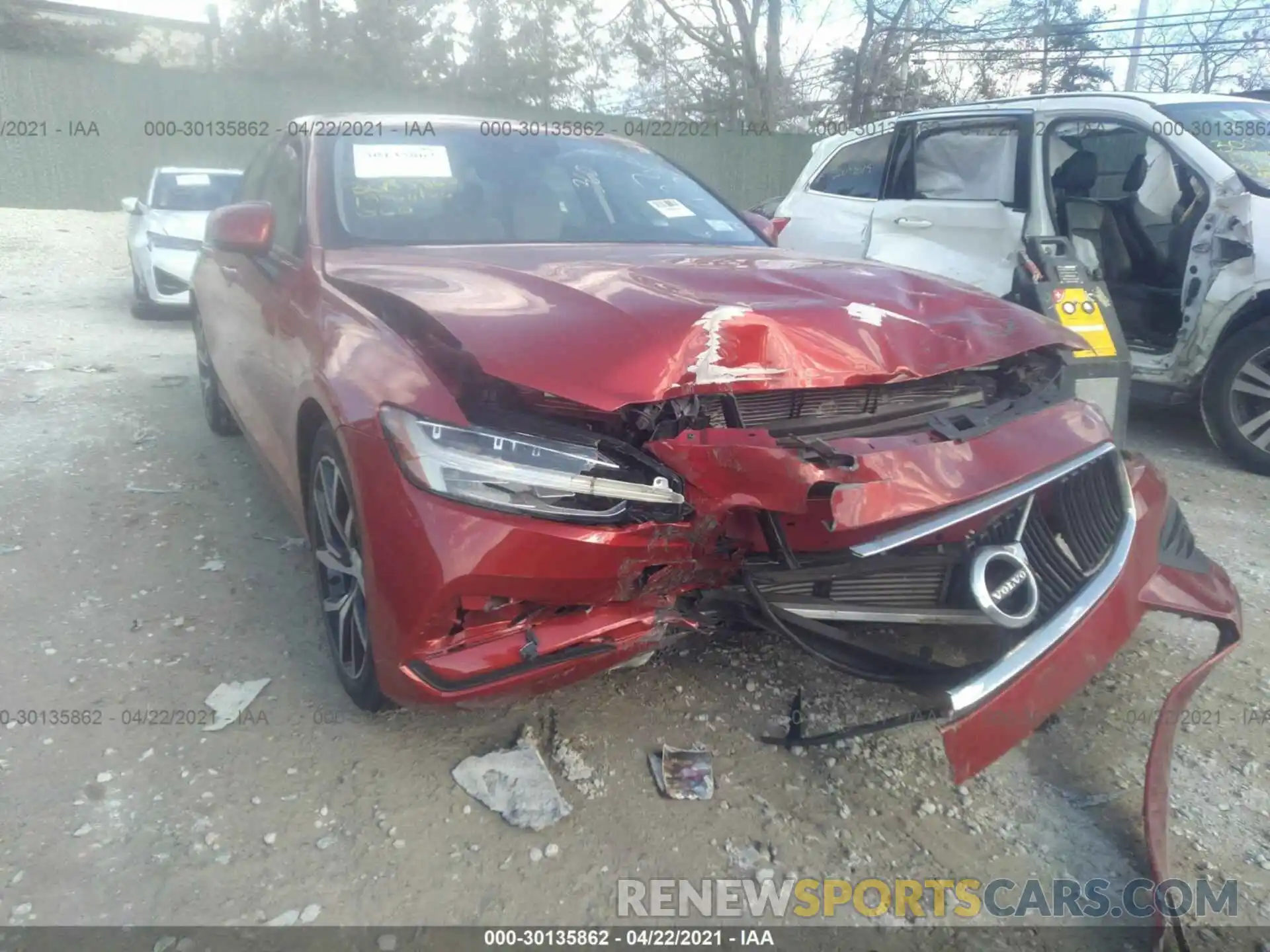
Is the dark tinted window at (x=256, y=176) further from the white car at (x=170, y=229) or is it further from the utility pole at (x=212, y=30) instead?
the utility pole at (x=212, y=30)

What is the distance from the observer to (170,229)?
29.1 ft

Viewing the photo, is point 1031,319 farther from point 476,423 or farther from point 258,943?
point 258,943

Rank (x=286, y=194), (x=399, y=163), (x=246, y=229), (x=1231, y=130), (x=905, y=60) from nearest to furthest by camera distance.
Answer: (x=246, y=229) → (x=399, y=163) → (x=286, y=194) → (x=1231, y=130) → (x=905, y=60)

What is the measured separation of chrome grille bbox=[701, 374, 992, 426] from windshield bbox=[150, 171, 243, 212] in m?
8.50

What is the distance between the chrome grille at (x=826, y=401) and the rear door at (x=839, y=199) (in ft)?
12.6

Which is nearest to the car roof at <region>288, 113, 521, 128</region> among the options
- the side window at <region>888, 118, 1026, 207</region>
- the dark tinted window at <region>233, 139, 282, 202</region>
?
the dark tinted window at <region>233, 139, 282, 202</region>

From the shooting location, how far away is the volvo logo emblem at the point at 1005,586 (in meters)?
2.12

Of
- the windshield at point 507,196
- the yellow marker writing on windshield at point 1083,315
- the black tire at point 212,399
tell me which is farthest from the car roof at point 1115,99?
the black tire at point 212,399

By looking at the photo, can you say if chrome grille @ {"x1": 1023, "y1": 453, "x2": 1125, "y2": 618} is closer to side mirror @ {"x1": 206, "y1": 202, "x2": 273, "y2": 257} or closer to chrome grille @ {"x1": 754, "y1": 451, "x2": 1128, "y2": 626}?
chrome grille @ {"x1": 754, "y1": 451, "x2": 1128, "y2": 626}

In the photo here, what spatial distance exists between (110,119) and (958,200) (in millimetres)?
16043

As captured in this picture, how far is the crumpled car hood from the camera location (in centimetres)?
206

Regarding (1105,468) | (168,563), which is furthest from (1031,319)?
(168,563)

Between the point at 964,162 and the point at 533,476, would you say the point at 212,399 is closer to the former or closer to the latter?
the point at 533,476

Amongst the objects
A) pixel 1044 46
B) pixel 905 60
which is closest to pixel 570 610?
pixel 905 60
